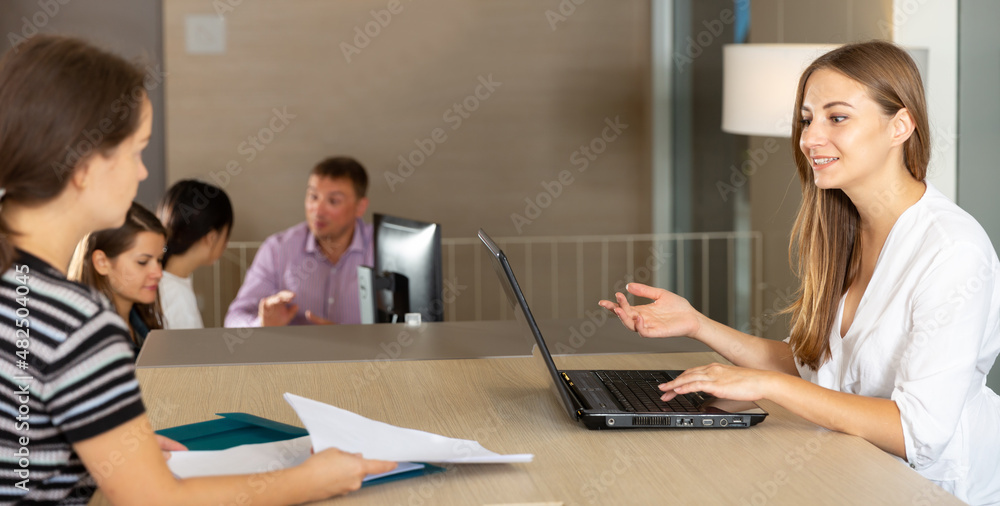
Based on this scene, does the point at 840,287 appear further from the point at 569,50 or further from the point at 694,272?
the point at 569,50

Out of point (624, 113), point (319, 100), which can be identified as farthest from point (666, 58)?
point (319, 100)

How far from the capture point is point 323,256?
373 cm

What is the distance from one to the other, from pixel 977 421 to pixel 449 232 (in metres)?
3.65

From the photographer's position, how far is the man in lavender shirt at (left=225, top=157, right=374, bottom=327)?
3574mm

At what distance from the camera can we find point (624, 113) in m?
4.95

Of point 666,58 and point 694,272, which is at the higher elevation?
point 666,58

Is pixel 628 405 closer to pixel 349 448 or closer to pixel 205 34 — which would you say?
pixel 349 448

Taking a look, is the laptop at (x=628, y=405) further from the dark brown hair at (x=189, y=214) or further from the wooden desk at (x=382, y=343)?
the dark brown hair at (x=189, y=214)

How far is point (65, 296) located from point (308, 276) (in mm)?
2898

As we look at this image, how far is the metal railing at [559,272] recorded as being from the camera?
4625mm

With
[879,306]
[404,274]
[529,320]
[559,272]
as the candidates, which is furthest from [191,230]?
[559,272]

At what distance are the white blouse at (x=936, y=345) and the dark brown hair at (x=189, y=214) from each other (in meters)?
2.09

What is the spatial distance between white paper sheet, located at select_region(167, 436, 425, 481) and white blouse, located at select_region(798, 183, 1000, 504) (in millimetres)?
752

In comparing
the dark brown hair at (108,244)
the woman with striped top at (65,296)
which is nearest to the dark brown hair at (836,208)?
the woman with striped top at (65,296)
